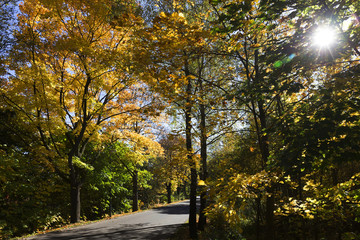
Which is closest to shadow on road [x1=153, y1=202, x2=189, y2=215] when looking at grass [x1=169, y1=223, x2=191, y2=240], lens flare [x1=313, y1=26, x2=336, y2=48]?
grass [x1=169, y1=223, x2=191, y2=240]

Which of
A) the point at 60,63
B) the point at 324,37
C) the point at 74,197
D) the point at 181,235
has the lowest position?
the point at 181,235

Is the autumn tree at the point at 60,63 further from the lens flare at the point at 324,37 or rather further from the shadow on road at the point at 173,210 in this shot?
the shadow on road at the point at 173,210

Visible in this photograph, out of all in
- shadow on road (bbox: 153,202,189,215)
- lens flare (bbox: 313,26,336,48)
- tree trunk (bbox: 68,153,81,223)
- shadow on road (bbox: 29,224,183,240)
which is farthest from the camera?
shadow on road (bbox: 153,202,189,215)

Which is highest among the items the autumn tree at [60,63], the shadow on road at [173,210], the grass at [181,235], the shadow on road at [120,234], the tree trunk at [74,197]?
the autumn tree at [60,63]

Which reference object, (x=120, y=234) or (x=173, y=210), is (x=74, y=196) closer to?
(x=120, y=234)

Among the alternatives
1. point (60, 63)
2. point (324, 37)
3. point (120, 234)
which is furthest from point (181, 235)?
point (60, 63)

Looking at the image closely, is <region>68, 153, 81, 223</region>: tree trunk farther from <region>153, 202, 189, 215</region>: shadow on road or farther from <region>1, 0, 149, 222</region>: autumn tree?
<region>153, 202, 189, 215</region>: shadow on road

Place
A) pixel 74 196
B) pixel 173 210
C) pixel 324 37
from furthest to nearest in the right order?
1. pixel 173 210
2. pixel 74 196
3. pixel 324 37

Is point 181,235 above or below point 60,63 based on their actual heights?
below

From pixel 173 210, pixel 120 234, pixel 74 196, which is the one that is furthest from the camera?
pixel 173 210

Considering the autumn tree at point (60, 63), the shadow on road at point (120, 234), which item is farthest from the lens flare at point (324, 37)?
the shadow on road at point (120, 234)

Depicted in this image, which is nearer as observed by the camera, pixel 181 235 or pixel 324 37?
pixel 324 37

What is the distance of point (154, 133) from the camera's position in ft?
59.0

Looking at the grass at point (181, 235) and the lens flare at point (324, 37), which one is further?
the grass at point (181, 235)
